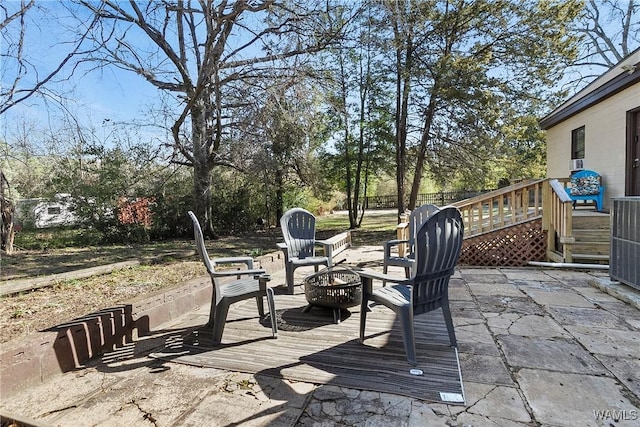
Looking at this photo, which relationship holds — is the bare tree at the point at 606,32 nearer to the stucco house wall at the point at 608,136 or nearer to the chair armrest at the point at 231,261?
the stucco house wall at the point at 608,136

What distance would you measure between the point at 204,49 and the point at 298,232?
5361 mm

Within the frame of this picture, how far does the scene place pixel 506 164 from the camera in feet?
33.6

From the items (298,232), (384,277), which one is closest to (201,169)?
(298,232)

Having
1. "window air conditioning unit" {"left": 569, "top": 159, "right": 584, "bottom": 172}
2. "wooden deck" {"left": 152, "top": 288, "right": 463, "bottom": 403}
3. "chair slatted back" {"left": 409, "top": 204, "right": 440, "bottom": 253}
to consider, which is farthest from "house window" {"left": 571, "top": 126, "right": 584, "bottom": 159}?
"wooden deck" {"left": 152, "top": 288, "right": 463, "bottom": 403}

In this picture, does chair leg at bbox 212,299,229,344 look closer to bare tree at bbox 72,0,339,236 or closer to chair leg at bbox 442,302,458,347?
chair leg at bbox 442,302,458,347

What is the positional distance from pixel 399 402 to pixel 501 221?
15.4 feet

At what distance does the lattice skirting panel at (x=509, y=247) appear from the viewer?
542cm

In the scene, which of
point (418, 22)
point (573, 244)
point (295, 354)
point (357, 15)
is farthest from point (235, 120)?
point (573, 244)

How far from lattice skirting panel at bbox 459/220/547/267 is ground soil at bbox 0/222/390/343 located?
13.2 feet

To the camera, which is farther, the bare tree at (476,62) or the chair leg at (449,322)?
the bare tree at (476,62)

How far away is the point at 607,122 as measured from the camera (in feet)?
21.4

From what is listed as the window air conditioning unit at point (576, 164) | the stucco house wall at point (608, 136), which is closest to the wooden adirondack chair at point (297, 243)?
the stucco house wall at point (608, 136)

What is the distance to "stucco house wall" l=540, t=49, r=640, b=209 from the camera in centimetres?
585

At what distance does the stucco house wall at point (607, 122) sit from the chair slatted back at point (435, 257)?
16.5ft
